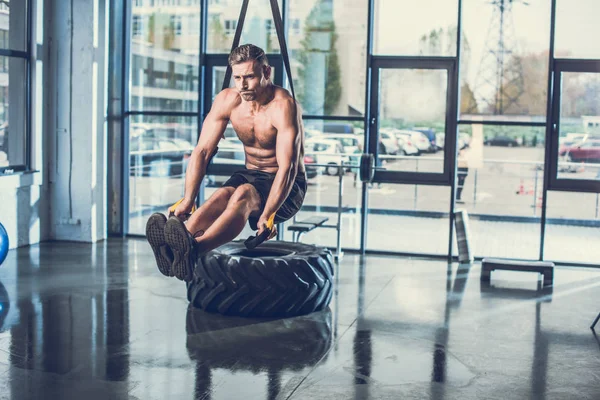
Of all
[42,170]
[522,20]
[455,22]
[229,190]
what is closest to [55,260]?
[42,170]

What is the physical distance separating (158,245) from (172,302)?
4.81ft

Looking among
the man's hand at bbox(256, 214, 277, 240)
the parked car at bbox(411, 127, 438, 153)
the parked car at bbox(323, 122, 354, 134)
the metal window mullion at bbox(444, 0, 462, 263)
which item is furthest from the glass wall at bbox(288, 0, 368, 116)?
the man's hand at bbox(256, 214, 277, 240)

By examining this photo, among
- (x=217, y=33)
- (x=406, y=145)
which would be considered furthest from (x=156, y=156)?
(x=406, y=145)

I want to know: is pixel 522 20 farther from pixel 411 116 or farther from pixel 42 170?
pixel 42 170

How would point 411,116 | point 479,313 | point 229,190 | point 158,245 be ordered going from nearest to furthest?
point 158,245 → point 229,190 → point 479,313 → point 411,116

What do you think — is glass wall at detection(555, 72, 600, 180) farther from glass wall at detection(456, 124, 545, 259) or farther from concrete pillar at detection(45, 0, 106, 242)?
concrete pillar at detection(45, 0, 106, 242)

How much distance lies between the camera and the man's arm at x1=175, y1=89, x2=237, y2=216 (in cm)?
511

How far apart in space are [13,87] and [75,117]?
0.73 metres

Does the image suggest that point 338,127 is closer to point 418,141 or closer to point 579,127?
point 418,141

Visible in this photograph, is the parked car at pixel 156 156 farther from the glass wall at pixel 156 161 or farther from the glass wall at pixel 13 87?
the glass wall at pixel 13 87

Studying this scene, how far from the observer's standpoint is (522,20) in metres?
8.06

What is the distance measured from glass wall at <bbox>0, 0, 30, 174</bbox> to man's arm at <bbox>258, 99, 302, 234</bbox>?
3957 millimetres

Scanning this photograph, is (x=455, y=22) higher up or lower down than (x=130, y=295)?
higher up

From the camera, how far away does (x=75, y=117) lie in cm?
877
